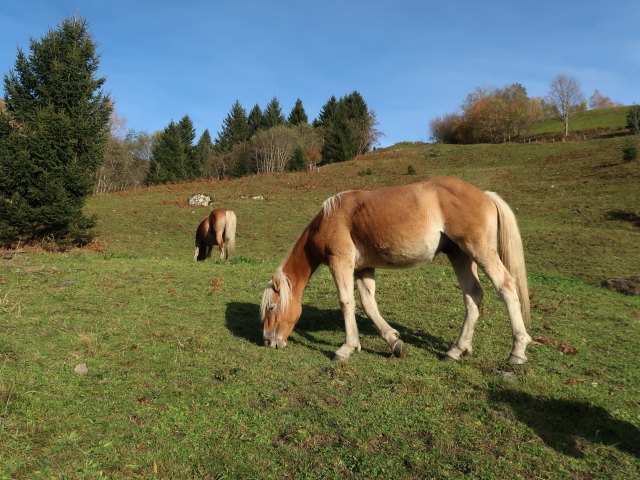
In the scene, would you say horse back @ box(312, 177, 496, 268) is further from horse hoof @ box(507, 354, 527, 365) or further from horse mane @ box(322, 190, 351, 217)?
horse hoof @ box(507, 354, 527, 365)

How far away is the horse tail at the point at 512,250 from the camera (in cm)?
537

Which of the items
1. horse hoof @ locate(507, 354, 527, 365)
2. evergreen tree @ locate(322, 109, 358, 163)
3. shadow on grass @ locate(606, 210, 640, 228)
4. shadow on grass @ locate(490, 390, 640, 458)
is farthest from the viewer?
evergreen tree @ locate(322, 109, 358, 163)

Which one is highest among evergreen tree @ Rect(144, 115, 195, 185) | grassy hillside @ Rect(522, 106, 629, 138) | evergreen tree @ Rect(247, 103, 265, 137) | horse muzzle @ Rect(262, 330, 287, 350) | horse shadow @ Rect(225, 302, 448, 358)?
evergreen tree @ Rect(247, 103, 265, 137)

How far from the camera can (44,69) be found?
54.7 ft

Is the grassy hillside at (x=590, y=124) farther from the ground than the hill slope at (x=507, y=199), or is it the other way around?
the grassy hillside at (x=590, y=124)

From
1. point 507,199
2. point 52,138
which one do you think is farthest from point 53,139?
point 507,199

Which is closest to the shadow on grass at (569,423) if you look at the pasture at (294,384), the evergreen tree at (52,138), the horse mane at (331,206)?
the pasture at (294,384)

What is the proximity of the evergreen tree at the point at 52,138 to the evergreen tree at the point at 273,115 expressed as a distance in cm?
6754

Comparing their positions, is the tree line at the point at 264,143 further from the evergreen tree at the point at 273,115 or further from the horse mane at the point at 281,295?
the horse mane at the point at 281,295

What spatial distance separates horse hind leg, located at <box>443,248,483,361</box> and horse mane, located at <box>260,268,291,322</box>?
236cm

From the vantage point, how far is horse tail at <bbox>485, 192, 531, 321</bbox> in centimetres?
537

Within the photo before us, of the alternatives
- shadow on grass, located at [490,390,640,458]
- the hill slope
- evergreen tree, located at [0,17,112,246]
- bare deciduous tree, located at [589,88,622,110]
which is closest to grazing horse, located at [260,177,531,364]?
shadow on grass, located at [490,390,640,458]

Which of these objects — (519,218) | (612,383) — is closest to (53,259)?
(612,383)

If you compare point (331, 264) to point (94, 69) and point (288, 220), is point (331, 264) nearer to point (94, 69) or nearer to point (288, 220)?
point (94, 69)
